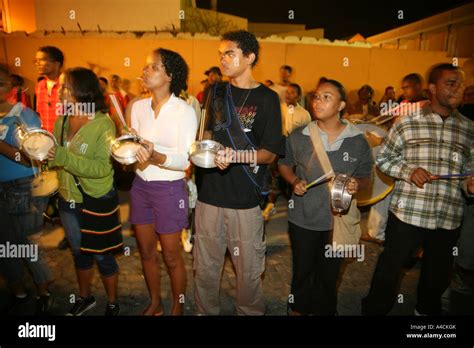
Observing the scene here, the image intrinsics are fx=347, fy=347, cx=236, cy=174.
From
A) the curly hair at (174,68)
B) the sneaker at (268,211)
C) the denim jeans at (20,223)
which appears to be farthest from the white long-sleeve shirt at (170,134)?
the sneaker at (268,211)

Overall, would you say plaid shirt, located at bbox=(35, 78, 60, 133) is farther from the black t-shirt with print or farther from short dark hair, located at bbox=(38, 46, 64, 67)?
the black t-shirt with print

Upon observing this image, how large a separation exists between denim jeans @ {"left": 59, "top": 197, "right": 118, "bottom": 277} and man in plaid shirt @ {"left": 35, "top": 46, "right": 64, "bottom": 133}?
137 cm

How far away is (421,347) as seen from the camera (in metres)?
3.04

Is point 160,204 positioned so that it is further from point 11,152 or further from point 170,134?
point 11,152

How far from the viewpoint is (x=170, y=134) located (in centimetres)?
294

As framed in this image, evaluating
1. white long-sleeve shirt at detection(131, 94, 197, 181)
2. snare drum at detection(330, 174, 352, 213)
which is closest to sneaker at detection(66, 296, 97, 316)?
white long-sleeve shirt at detection(131, 94, 197, 181)

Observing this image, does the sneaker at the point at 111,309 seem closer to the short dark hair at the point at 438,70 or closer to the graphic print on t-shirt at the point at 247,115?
the graphic print on t-shirt at the point at 247,115

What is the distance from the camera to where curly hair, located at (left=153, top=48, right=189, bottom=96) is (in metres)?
3.03

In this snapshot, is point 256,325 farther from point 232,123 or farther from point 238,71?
point 238,71

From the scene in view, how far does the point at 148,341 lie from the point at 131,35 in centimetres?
1215

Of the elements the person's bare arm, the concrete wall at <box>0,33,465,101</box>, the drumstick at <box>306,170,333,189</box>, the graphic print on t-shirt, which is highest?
the concrete wall at <box>0,33,465,101</box>

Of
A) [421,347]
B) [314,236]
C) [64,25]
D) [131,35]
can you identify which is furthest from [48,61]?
[64,25]

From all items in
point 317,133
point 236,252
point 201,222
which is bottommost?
point 236,252

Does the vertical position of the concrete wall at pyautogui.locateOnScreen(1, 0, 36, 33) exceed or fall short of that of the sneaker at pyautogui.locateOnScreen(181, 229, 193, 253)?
it exceeds it
